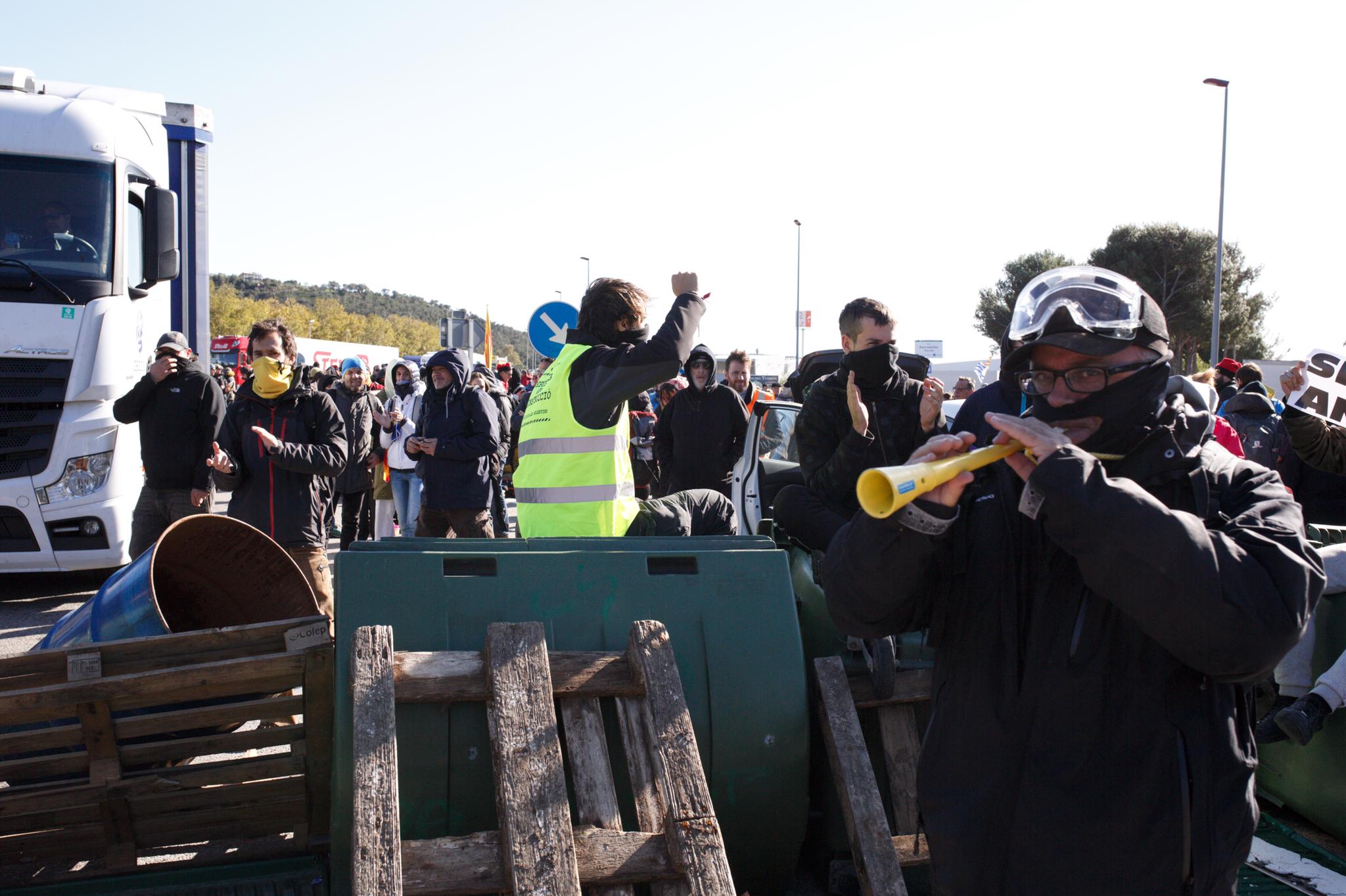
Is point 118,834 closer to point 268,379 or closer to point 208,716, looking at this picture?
point 208,716

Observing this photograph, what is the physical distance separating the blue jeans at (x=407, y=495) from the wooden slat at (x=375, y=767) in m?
6.42

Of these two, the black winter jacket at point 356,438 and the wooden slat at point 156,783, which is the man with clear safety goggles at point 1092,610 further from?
the black winter jacket at point 356,438

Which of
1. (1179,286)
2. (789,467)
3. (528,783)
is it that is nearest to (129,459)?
(789,467)

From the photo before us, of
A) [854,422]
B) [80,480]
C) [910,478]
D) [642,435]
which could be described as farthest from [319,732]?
[642,435]

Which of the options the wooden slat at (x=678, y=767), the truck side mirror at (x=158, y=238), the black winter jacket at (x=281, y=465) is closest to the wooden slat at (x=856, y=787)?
the wooden slat at (x=678, y=767)

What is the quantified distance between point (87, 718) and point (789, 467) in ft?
16.4

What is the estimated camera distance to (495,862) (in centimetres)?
260

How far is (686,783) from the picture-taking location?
8.91 ft

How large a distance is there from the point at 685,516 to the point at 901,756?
1313 millimetres

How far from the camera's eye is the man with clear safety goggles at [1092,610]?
5.23ft

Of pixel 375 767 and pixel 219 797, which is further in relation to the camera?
pixel 219 797

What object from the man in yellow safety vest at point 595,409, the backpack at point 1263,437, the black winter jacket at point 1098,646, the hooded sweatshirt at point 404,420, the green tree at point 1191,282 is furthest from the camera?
the green tree at point 1191,282

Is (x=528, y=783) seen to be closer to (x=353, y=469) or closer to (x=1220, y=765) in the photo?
(x=1220, y=765)

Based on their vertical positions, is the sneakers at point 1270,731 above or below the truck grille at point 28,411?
below
